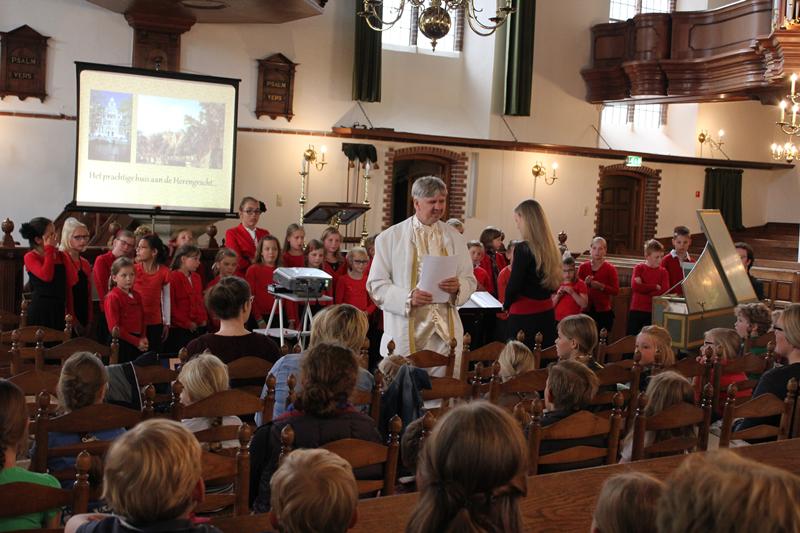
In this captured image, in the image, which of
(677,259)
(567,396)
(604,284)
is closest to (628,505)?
(567,396)

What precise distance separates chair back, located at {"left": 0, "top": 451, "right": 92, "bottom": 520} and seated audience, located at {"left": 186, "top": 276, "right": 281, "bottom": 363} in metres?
1.99

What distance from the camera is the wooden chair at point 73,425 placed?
3020 mm

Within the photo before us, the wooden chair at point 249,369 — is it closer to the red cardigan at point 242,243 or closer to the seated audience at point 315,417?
the seated audience at point 315,417

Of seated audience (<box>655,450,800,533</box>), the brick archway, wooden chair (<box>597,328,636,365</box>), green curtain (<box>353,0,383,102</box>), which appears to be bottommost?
wooden chair (<box>597,328,636,365</box>)

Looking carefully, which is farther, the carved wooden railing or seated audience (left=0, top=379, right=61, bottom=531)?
the carved wooden railing

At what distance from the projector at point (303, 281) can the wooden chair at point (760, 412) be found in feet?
11.6

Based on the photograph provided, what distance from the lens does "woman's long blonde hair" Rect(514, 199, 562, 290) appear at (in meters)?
5.66

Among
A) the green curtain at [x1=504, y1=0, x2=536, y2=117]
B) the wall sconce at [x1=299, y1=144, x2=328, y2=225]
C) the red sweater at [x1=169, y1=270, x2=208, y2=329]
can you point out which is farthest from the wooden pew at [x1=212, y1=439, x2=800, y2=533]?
the green curtain at [x1=504, y1=0, x2=536, y2=117]

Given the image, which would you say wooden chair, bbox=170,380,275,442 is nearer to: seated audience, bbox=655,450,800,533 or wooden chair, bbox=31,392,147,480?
wooden chair, bbox=31,392,147,480

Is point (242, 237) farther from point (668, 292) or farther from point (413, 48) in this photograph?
point (413, 48)

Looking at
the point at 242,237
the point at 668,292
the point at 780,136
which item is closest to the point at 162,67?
the point at 242,237

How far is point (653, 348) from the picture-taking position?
15.6ft

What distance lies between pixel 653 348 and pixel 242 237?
17.0 ft

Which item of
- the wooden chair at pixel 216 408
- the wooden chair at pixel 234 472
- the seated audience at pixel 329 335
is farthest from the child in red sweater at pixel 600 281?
the wooden chair at pixel 234 472
